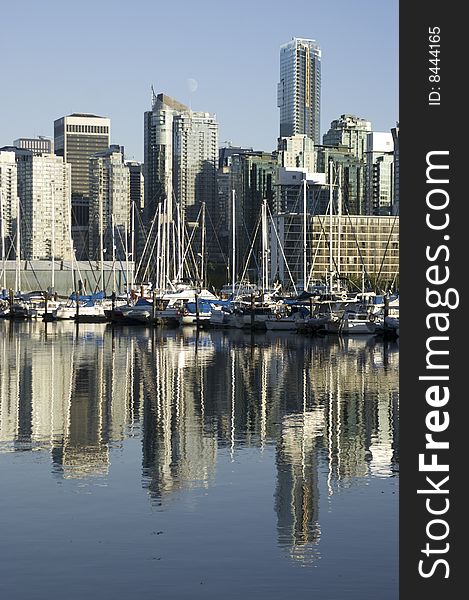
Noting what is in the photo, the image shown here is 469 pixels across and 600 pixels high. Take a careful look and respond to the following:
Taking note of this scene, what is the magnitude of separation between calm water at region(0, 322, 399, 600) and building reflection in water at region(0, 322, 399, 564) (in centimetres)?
9

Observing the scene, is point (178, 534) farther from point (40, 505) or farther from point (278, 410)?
point (278, 410)

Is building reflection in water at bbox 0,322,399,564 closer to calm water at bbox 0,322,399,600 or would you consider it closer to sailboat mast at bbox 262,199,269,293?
calm water at bbox 0,322,399,600

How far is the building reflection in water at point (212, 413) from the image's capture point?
31562 millimetres

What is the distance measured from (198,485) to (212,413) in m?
13.6

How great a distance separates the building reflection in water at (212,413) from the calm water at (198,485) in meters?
0.09

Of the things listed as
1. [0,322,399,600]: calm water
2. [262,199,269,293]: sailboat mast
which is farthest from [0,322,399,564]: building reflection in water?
[262,199,269,293]: sailboat mast

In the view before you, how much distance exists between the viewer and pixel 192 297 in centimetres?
11944

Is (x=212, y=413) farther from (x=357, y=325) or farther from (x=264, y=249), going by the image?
(x=264, y=249)

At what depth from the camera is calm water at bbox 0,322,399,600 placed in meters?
22.6

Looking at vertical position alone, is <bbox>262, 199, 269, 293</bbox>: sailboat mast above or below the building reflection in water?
above

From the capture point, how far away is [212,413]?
43.8 metres

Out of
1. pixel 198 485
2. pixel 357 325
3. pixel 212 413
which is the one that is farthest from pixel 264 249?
pixel 198 485

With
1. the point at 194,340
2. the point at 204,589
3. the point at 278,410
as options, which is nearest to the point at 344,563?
the point at 204,589

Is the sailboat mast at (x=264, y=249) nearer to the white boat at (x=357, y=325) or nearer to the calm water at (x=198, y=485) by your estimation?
the white boat at (x=357, y=325)
